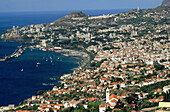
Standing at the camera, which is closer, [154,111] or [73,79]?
[154,111]

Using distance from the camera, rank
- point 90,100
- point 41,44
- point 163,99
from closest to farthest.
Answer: point 163,99, point 90,100, point 41,44

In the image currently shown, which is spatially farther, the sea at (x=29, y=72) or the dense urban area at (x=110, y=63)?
the sea at (x=29, y=72)

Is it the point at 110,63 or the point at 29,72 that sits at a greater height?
the point at 110,63

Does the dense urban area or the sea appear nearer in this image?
the dense urban area

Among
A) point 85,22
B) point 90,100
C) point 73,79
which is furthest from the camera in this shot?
point 85,22

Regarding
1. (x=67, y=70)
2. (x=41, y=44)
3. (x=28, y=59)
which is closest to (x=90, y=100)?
(x=67, y=70)

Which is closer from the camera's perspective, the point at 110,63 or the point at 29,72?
the point at 110,63

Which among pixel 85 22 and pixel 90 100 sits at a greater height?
pixel 85 22

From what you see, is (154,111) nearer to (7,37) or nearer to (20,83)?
(20,83)
